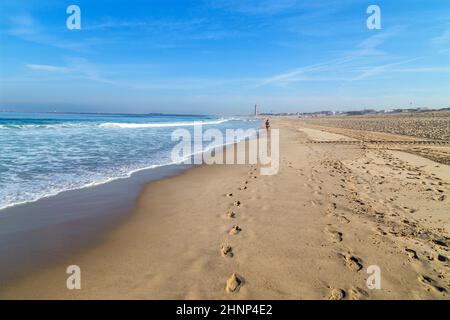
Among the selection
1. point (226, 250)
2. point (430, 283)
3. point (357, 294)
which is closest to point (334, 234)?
point (430, 283)

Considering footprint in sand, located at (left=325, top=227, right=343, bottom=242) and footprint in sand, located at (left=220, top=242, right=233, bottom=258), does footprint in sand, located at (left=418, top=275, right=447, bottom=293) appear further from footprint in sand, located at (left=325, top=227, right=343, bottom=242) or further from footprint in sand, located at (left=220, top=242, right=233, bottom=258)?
footprint in sand, located at (left=220, top=242, right=233, bottom=258)

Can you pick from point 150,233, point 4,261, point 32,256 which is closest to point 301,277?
point 150,233

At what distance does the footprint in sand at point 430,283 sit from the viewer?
11.6 feet

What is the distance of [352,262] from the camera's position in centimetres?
414

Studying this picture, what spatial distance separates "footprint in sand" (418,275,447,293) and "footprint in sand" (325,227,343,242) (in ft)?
4.26

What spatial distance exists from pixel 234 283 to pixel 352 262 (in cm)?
184

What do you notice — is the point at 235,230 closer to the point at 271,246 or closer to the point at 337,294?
the point at 271,246

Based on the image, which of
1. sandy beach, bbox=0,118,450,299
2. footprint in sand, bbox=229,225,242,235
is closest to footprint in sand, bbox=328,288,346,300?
sandy beach, bbox=0,118,450,299

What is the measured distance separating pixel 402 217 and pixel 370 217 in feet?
2.22

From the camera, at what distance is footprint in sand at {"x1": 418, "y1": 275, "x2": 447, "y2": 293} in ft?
11.6

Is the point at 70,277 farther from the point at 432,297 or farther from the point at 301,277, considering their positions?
the point at 432,297

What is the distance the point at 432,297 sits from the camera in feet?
11.2

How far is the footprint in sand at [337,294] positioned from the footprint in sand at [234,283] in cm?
111

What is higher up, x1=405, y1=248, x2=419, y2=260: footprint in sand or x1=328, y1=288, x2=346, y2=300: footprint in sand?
x1=405, y1=248, x2=419, y2=260: footprint in sand
